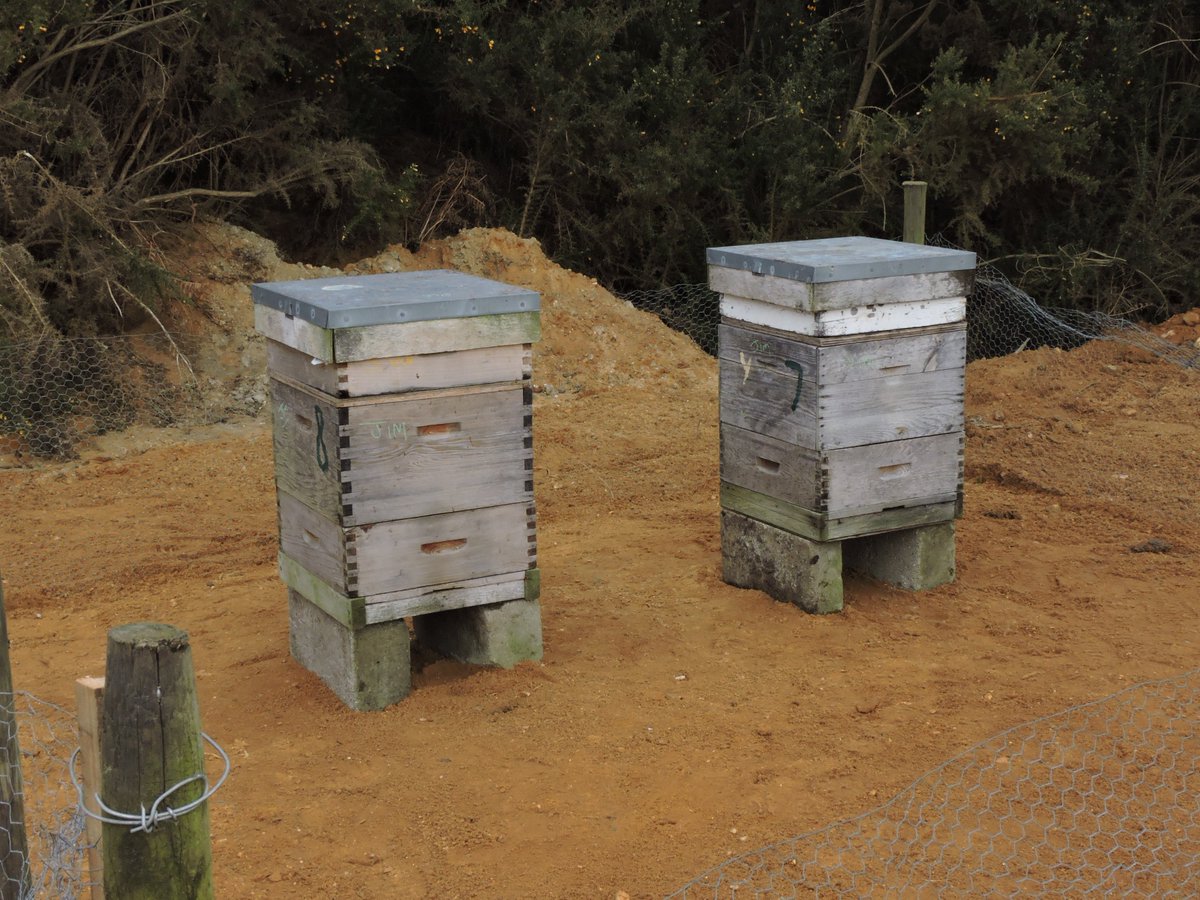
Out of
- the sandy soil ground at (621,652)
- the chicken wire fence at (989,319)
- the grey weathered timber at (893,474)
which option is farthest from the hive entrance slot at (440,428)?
the chicken wire fence at (989,319)

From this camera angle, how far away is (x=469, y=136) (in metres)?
11.7

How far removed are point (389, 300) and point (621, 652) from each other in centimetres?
167

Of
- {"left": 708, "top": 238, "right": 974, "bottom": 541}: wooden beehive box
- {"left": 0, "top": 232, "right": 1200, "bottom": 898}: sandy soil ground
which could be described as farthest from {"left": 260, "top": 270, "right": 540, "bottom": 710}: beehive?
{"left": 708, "top": 238, "right": 974, "bottom": 541}: wooden beehive box

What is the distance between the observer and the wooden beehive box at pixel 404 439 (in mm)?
4426

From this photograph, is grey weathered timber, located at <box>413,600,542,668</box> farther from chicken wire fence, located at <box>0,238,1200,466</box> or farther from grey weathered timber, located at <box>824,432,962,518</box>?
chicken wire fence, located at <box>0,238,1200,466</box>

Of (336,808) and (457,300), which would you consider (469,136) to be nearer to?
(457,300)

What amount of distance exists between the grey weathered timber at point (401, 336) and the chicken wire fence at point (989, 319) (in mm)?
6188

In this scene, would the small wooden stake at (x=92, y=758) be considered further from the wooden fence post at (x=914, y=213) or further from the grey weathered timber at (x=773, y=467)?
the wooden fence post at (x=914, y=213)

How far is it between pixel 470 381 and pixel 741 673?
4.91 feet

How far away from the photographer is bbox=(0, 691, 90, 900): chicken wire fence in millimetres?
2717

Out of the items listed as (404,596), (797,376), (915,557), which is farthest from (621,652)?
(915,557)

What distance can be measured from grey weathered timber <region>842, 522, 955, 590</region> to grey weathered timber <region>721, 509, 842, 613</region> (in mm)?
401

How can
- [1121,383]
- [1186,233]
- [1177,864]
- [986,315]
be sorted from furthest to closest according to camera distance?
[1186,233] < [986,315] < [1121,383] < [1177,864]

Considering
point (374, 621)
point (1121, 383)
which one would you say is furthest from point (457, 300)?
point (1121, 383)
